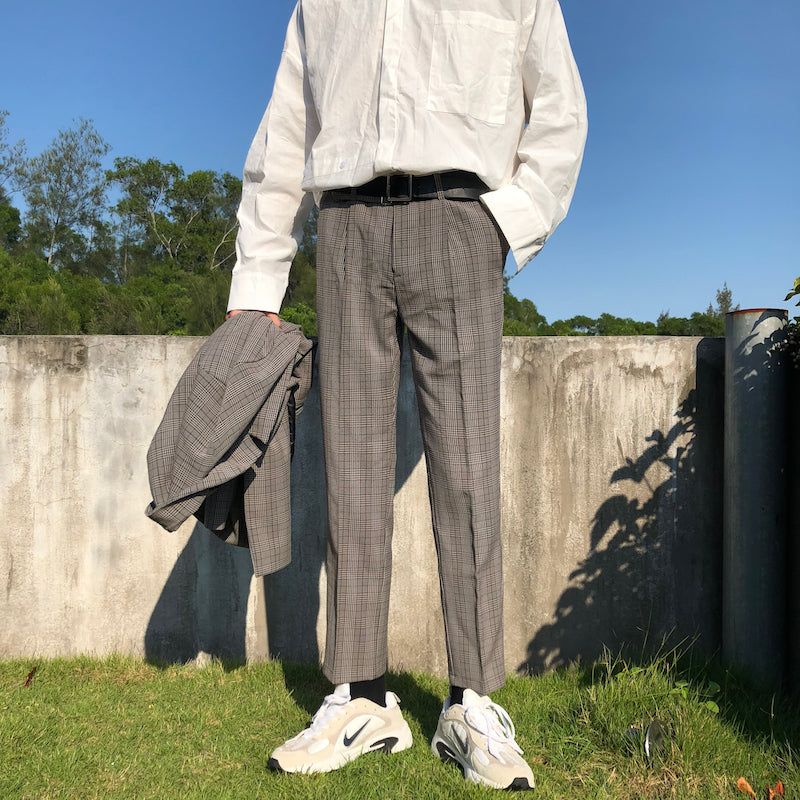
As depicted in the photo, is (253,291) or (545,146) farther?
(253,291)

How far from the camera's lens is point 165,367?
2.00 metres

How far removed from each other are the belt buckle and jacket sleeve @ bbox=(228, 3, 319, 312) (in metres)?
0.30

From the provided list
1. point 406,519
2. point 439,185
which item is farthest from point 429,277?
point 406,519

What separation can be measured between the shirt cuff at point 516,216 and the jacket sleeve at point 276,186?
51cm

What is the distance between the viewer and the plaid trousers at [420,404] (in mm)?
1452

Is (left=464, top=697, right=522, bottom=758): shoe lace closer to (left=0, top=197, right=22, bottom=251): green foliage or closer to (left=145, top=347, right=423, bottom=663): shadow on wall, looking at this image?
(left=145, top=347, right=423, bottom=663): shadow on wall

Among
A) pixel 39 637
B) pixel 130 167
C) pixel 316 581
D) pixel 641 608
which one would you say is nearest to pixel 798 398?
pixel 641 608

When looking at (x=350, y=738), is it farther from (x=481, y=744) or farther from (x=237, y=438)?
(x=237, y=438)

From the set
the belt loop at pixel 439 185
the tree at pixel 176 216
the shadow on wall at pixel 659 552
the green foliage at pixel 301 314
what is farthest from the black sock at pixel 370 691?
the tree at pixel 176 216

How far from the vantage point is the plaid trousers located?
1452 mm

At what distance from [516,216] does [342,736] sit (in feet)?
3.88

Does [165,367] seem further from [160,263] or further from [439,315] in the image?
Result: [160,263]

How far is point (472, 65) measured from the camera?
145 centimetres

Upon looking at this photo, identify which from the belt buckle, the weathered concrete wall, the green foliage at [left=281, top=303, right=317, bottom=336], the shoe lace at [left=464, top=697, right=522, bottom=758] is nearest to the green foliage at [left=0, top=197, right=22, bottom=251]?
the green foliage at [left=281, top=303, right=317, bottom=336]
